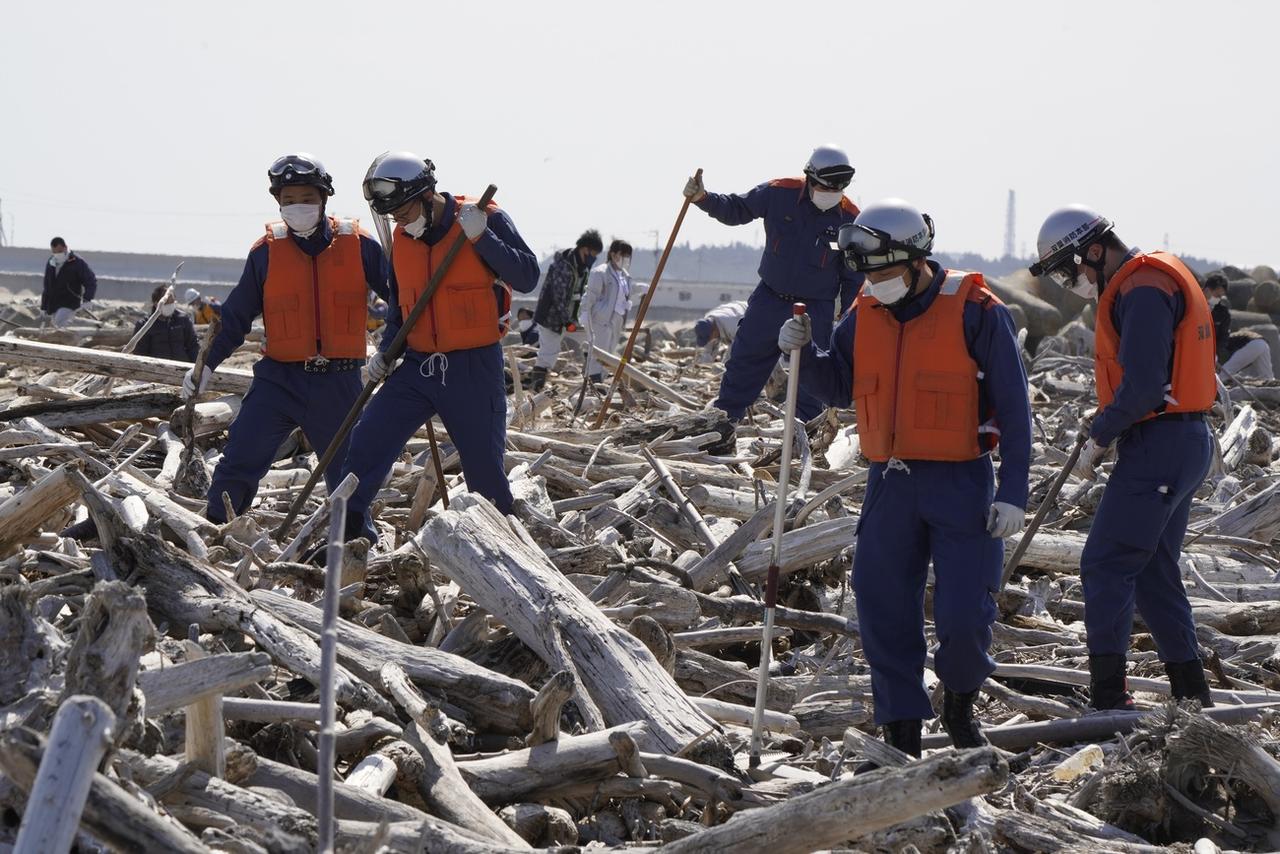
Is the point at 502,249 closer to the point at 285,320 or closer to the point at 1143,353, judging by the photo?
the point at 285,320

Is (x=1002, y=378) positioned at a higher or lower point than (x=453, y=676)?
higher

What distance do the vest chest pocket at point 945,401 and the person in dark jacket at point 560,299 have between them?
10.6 metres

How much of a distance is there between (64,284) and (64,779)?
18346mm

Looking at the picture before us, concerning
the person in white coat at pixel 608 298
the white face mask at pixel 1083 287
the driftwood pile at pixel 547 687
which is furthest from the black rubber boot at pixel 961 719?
the person in white coat at pixel 608 298

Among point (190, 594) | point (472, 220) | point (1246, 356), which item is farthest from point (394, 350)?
point (1246, 356)

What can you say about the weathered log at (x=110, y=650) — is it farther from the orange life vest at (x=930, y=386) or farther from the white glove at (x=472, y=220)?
the white glove at (x=472, y=220)

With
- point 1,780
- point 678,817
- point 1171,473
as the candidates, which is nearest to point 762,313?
point 1171,473

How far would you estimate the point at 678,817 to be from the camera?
451cm

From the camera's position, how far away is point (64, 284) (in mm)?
19781

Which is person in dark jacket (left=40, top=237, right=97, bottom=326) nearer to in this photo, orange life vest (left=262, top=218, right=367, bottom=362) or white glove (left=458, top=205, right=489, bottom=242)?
orange life vest (left=262, top=218, right=367, bottom=362)

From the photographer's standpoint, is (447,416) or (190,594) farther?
(447,416)

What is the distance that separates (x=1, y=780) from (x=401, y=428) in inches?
146

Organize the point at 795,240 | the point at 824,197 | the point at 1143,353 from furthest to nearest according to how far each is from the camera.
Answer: the point at 795,240, the point at 824,197, the point at 1143,353

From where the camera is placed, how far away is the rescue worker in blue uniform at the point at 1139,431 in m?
5.59
